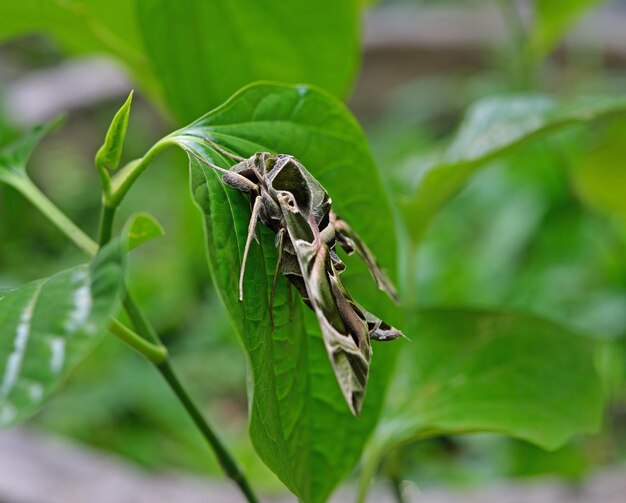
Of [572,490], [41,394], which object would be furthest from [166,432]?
[41,394]

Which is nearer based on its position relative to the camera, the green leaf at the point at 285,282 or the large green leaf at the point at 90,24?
the green leaf at the point at 285,282

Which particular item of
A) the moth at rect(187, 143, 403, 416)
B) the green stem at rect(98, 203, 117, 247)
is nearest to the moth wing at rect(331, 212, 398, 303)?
the moth at rect(187, 143, 403, 416)

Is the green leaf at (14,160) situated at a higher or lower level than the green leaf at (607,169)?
higher

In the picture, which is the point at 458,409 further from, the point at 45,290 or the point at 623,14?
the point at 623,14

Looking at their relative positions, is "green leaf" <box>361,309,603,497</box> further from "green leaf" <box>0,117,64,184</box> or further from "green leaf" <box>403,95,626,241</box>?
"green leaf" <box>0,117,64,184</box>

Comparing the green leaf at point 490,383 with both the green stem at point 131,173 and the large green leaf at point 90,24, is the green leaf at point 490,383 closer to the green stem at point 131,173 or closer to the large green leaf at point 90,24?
the green stem at point 131,173

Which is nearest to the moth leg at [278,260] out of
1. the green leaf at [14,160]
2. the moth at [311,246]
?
the moth at [311,246]

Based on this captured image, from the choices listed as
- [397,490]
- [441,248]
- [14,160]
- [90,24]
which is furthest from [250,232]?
[441,248]
